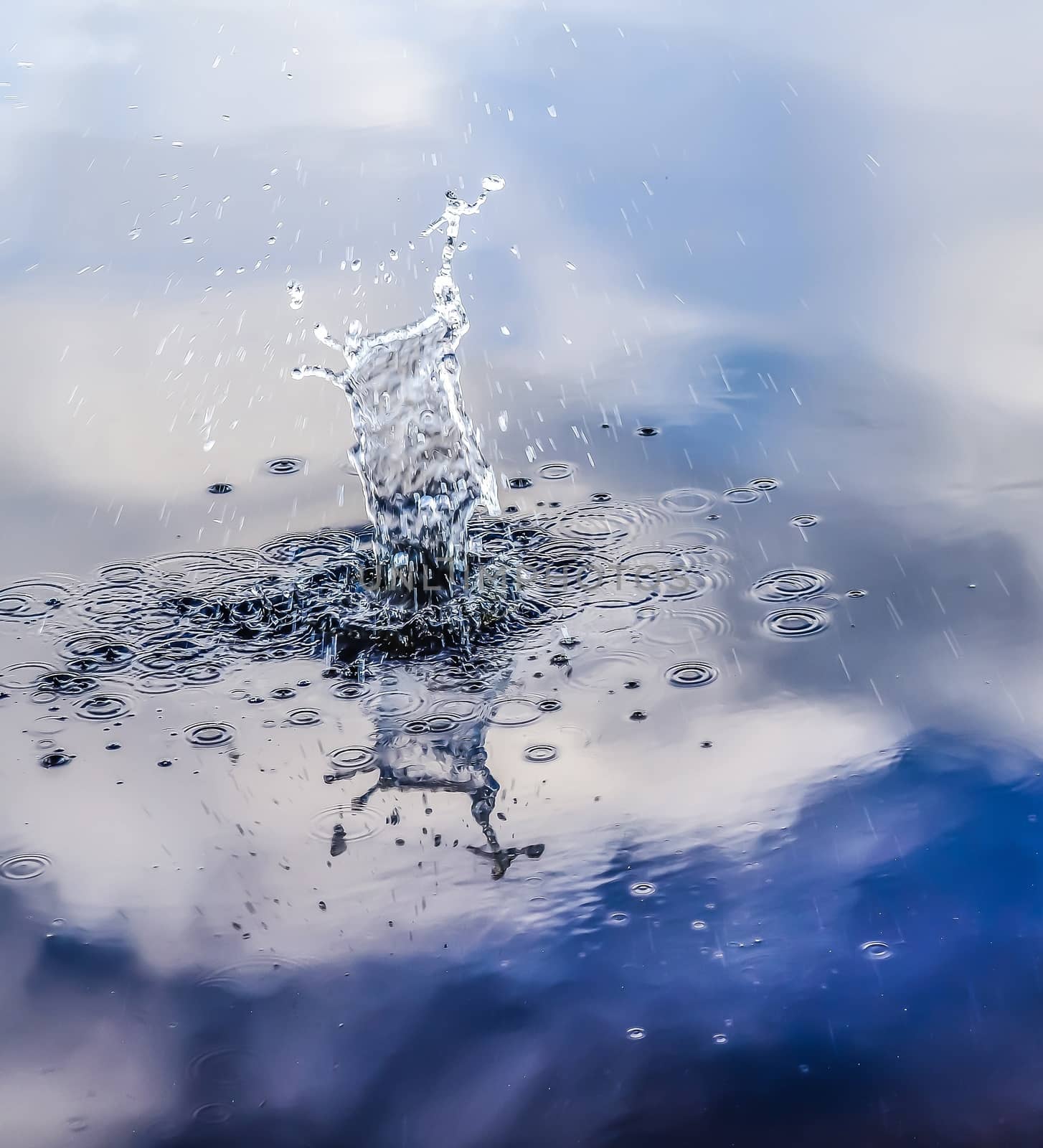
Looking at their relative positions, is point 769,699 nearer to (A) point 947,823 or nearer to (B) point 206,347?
(A) point 947,823

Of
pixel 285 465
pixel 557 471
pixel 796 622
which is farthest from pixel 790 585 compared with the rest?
pixel 285 465

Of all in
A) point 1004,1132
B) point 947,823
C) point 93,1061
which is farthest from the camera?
point 947,823

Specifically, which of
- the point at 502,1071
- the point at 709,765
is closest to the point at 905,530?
the point at 709,765

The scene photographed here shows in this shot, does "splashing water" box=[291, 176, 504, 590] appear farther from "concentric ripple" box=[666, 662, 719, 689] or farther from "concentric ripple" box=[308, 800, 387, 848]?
"concentric ripple" box=[308, 800, 387, 848]

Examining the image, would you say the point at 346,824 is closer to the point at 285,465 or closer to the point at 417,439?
the point at 417,439

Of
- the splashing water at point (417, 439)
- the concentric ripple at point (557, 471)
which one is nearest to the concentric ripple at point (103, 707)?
the splashing water at point (417, 439)

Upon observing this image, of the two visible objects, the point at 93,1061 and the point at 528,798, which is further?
the point at 528,798

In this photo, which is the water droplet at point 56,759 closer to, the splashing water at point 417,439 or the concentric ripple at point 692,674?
the splashing water at point 417,439
